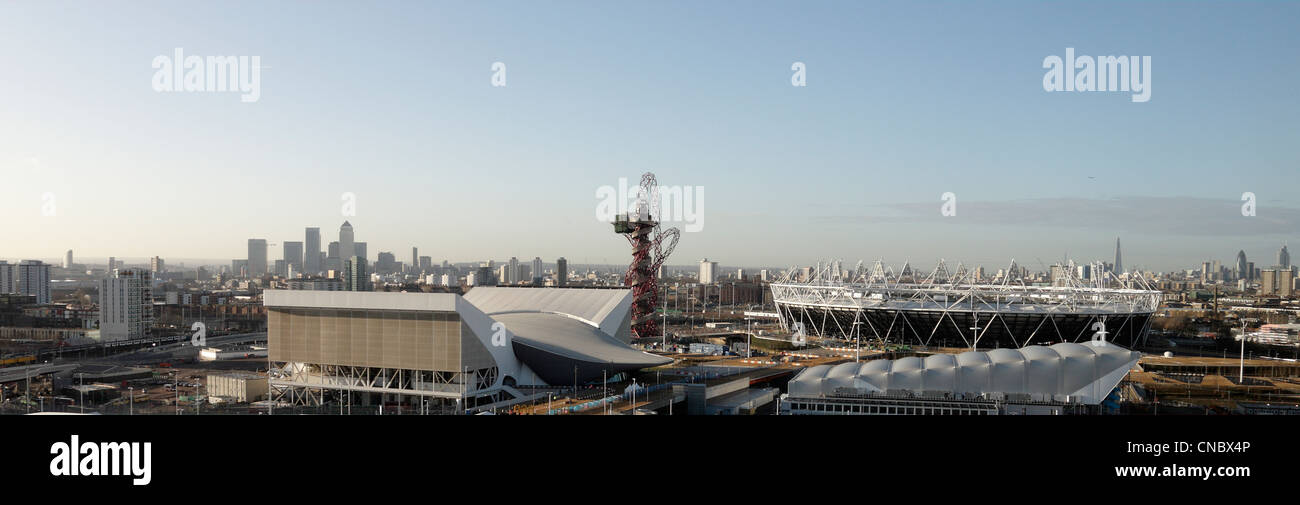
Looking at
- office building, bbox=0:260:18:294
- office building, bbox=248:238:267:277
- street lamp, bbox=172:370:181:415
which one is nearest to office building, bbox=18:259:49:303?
office building, bbox=0:260:18:294

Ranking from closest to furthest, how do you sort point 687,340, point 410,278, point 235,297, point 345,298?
point 345,298
point 687,340
point 235,297
point 410,278

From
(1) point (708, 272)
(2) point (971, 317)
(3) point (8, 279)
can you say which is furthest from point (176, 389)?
(1) point (708, 272)

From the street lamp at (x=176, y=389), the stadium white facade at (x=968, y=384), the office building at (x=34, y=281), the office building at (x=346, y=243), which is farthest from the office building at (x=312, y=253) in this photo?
the stadium white facade at (x=968, y=384)

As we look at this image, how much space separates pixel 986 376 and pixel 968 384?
2.49 feet

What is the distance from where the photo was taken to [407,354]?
30.6 meters

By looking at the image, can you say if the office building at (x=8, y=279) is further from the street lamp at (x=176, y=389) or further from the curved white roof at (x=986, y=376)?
the curved white roof at (x=986, y=376)

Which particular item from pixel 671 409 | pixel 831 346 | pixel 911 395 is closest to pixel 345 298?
pixel 671 409

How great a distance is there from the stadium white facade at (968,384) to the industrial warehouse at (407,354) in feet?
31.0

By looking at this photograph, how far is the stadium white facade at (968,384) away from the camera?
89.2 ft

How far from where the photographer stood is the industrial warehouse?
3025 cm

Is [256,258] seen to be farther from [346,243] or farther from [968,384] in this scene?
[968,384]
